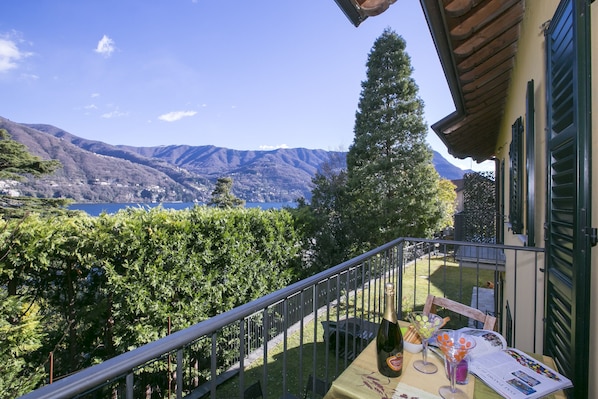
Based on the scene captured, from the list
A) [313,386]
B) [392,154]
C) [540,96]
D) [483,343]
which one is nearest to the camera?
[483,343]

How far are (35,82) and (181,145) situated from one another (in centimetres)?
17209

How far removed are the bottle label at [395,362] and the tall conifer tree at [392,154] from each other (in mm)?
10823

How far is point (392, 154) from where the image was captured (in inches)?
507

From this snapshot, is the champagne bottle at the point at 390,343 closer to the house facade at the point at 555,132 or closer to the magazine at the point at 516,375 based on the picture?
the magazine at the point at 516,375

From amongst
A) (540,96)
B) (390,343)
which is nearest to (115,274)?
(390,343)

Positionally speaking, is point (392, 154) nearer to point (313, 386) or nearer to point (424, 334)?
point (313, 386)

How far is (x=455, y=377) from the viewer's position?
115 cm

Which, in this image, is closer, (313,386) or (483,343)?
(483,343)

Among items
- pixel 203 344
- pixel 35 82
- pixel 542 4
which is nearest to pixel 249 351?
pixel 203 344

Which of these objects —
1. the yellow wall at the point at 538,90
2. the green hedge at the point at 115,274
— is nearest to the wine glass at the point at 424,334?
the yellow wall at the point at 538,90

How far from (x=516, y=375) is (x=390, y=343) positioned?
1.71 ft

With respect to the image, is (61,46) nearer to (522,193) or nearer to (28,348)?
(28,348)

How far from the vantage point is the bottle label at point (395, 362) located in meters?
1.26

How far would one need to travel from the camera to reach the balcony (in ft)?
2.95
